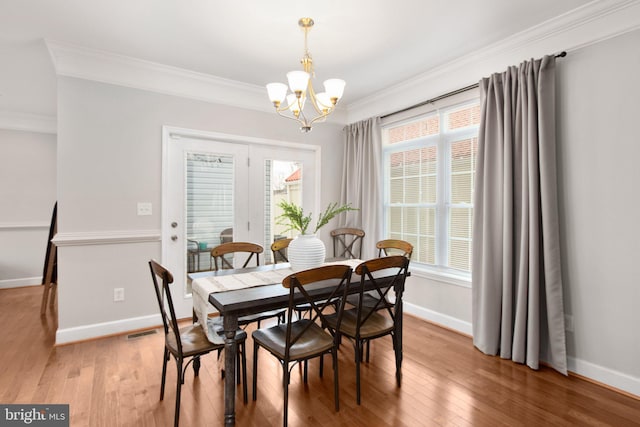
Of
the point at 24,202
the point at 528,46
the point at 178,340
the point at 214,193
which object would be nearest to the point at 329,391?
the point at 178,340

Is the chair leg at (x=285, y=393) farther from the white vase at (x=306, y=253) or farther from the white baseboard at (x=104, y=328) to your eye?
the white baseboard at (x=104, y=328)

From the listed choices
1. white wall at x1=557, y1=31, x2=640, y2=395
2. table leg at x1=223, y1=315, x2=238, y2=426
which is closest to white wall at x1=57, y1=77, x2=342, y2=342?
table leg at x1=223, y1=315, x2=238, y2=426

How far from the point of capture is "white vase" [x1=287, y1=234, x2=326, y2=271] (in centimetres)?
252

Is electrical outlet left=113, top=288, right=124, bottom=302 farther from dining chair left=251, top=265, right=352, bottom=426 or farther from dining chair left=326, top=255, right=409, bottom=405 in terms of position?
dining chair left=326, top=255, right=409, bottom=405

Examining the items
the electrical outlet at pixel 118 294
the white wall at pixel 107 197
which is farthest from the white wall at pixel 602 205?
the electrical outlet at pixel 118 294

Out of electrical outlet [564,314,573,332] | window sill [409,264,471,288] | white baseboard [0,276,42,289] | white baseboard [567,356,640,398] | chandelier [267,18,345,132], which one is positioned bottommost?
white baseboard [567,356,640,398]

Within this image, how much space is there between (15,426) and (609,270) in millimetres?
3882

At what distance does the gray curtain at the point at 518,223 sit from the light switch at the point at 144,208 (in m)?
3.22

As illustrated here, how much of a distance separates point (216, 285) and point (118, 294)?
1.72 m

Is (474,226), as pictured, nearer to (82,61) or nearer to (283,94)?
(283,94)

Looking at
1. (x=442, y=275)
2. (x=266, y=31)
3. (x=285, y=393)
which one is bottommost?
(x=285, y=393)

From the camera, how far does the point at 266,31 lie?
267cm

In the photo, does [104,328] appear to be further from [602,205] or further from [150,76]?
[602,205]

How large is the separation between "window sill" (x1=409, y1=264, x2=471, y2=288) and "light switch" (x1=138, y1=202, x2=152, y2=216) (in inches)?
116
